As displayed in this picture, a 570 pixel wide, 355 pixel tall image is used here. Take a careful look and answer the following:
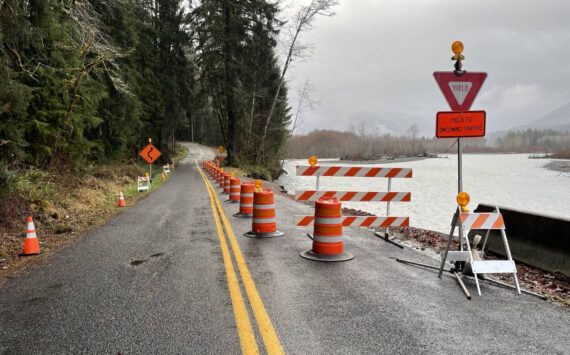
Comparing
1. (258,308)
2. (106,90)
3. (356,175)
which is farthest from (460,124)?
(106,90)

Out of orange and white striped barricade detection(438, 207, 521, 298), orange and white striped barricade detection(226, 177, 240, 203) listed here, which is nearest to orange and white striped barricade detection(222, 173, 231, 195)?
orange and white striped barricade detection(226, 177, 240, 203)

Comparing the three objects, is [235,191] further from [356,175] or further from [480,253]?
[480,253]

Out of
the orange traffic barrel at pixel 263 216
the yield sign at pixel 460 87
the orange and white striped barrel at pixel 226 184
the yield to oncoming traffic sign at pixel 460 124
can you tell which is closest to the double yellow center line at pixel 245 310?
the orange traffic barrel at pixel 263 216

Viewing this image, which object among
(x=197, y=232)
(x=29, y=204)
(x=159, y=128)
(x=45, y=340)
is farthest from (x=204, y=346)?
(x=159, y=128)

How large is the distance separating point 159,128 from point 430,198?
30486 millimetres

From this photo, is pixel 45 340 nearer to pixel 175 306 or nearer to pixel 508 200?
pixel 175 306

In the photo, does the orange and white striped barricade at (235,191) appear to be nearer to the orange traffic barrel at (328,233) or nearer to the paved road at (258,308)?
the paved road at (258,308)

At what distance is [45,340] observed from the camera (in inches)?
148

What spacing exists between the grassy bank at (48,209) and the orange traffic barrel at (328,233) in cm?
500

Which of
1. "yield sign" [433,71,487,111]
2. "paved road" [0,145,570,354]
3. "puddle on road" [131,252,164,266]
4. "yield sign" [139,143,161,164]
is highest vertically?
"yield sign" [433,71,487,111]

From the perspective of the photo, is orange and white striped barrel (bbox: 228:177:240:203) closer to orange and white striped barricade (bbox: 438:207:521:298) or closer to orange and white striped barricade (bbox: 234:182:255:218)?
orange and white striped barricade (bbox: 234:182:255:218)

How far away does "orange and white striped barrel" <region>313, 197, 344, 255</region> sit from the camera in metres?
6.82

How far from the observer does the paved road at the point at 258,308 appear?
3.65 meters

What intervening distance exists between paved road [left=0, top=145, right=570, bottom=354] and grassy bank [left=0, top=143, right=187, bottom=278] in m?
1.01
